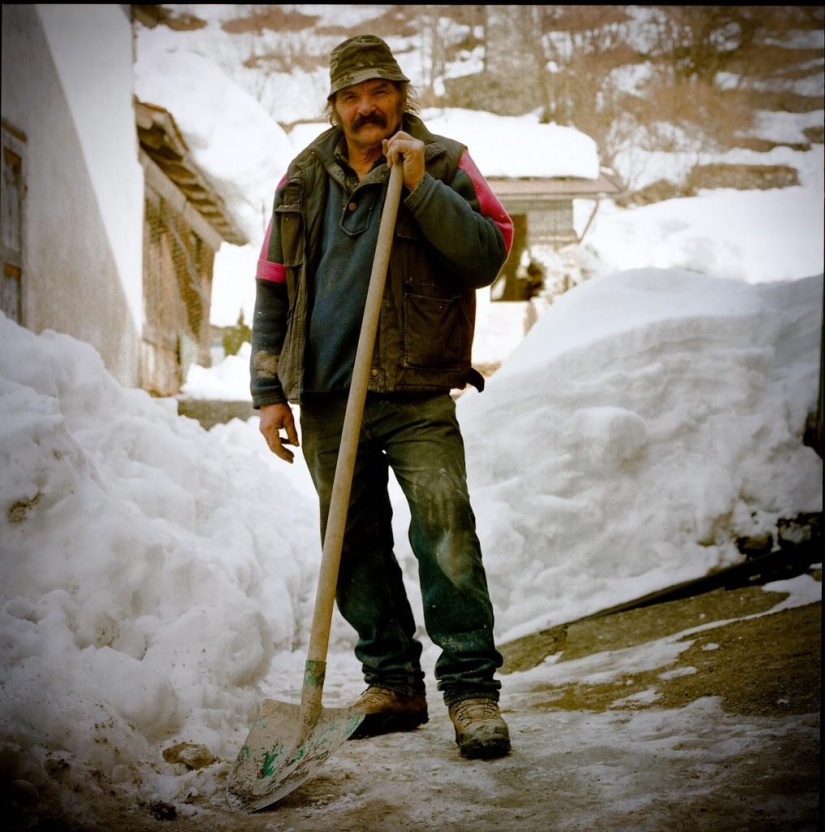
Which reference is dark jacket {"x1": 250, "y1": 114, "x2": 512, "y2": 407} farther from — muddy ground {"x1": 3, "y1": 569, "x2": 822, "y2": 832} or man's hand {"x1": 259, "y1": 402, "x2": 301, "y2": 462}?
muddy ground {"x1": 3, "y1": 569, "x2": 822, "y2": 832}

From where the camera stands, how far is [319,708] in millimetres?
2008

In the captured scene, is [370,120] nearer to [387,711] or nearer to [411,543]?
[411,543]

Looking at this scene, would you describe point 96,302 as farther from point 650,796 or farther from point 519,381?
point 650,796

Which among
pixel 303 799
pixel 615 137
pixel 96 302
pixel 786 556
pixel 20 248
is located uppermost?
pixel 615 137

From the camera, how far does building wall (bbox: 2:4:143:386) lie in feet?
14.0

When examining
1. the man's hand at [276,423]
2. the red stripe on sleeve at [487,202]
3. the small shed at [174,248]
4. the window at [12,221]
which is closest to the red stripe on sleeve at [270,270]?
the man's hand at [276,423]

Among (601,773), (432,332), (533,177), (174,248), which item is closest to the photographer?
(601,773)

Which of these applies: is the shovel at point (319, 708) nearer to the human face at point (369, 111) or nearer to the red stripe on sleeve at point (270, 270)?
the human face at point (369, 111)

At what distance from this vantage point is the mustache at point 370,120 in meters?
2.27

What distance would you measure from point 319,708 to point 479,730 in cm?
37

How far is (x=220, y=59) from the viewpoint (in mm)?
5152

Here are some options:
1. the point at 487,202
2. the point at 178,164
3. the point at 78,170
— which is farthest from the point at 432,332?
the point at 178,164

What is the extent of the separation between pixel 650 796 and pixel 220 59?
4.69 metres

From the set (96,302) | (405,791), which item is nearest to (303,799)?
(405,791)
